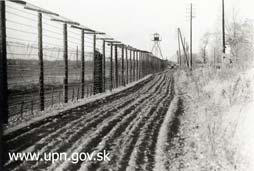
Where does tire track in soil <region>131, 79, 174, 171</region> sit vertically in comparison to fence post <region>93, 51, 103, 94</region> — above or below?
below

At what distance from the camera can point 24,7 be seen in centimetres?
1358

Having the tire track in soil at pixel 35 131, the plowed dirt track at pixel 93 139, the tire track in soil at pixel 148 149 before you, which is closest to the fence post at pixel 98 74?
the tire track in soil at pixel 35 131

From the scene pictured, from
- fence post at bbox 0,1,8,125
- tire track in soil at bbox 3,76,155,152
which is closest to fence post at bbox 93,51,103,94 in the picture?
tire track in soil at bbox 3,76,155,152

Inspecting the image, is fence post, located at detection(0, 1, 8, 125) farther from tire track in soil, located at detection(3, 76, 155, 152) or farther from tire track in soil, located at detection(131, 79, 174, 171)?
tire track in soil, located at detection(131, 79, 174, 171)

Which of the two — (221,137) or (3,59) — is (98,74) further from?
(221,137)

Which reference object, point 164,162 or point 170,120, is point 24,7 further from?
point 164,162

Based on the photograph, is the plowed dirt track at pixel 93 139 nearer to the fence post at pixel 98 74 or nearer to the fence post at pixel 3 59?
the fence post at pixel 3 59


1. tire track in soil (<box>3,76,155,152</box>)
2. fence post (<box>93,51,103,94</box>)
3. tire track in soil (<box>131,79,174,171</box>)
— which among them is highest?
fence post (<box>93,51,103,94</box>)

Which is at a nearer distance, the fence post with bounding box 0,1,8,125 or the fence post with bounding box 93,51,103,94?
the fence post with bounding box 0,1,8,125

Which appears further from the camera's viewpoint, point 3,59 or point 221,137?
point 3,59

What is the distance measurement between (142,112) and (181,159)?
677 cm

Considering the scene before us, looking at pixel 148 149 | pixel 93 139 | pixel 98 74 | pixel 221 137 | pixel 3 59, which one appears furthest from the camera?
pixel 98 74

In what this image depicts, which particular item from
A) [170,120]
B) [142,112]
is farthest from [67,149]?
[142,112]

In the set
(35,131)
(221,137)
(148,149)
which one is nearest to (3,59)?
(35,131)
